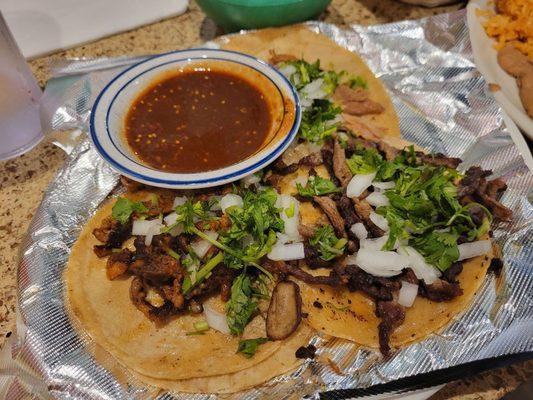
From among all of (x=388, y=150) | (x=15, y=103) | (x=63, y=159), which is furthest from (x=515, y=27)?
(x=15, y=103)

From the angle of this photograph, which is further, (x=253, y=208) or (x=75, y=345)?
(x=253, y=208)

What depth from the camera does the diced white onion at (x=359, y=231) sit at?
2.30m

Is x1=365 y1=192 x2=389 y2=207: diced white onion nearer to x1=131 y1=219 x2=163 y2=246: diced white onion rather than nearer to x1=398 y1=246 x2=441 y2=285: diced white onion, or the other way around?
x1=398 y1=246 x2=441 y2=285: diced white onion

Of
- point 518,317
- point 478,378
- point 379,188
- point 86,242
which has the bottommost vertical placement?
point 478,378

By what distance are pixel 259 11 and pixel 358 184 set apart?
163cm

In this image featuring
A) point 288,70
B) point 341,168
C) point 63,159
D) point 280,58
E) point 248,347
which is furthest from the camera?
point 280,58

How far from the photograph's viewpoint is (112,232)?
231cm

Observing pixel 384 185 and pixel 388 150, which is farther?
pixel 388 150

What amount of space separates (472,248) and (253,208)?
1.10 metres

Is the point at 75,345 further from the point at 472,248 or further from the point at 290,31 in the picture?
the point at 290,31

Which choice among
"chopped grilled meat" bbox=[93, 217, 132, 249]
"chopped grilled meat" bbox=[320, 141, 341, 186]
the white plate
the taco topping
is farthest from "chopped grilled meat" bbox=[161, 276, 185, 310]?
the white plate

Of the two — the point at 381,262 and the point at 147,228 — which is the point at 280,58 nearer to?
the point at 147,228

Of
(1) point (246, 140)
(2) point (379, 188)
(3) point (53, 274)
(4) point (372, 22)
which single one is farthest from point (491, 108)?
(3) point (53, 274)

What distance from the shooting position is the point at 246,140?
264 cm
